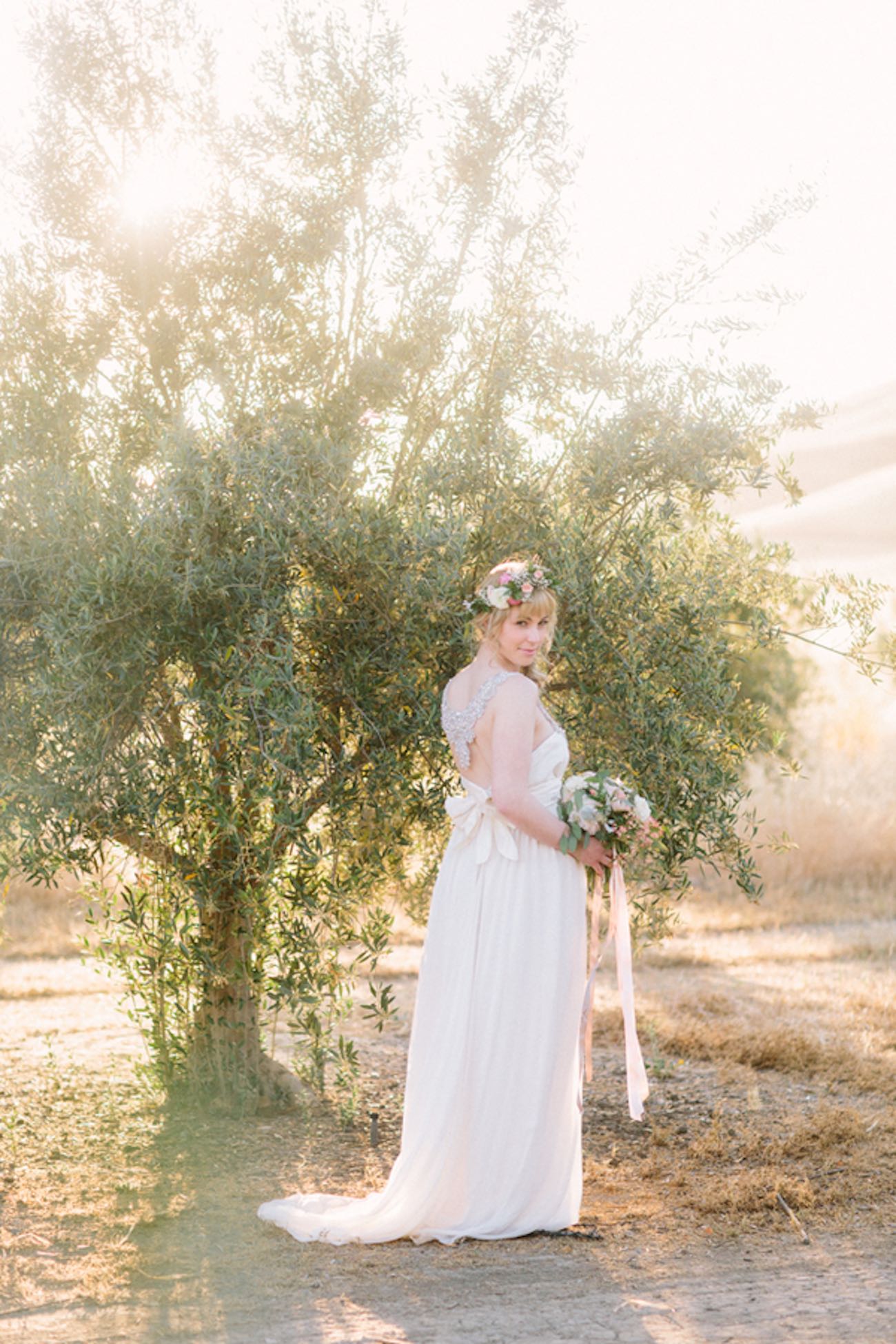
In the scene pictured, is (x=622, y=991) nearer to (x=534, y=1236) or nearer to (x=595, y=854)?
(x=595, y=854)

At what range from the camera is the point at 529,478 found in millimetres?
6879

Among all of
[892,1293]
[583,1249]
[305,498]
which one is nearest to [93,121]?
[305,498]

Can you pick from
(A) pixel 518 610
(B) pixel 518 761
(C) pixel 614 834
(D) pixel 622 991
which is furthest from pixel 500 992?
(A) pixel 518 610

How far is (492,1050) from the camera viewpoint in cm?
595

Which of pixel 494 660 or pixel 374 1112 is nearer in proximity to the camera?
pixel 494 660

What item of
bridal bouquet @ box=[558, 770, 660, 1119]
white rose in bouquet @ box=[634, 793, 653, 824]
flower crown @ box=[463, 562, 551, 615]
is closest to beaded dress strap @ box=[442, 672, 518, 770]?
flower crown @ box=[463, 562, 551, 615]

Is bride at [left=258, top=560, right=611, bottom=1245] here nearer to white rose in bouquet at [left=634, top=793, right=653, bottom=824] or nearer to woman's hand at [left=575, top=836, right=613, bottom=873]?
woman's hand at [left=575, top=836, right=613, bottom=873]

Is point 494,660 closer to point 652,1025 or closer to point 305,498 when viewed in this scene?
point 305,498

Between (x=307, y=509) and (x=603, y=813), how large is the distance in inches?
74.4

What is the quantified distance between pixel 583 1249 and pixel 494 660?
244 centimetres

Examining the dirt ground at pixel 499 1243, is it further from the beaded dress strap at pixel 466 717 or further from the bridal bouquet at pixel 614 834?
the beaded dress strap at pixel 466 717

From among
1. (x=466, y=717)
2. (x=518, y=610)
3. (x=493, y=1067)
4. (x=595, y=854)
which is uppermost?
(x=518, y=610)

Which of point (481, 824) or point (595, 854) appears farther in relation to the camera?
point (481, 824)

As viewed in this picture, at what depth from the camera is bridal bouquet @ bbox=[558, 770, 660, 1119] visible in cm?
581
